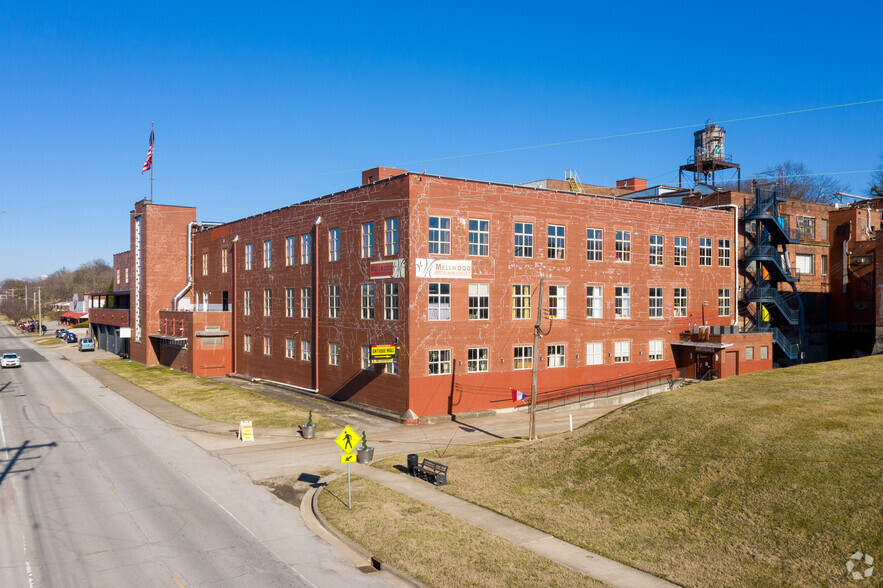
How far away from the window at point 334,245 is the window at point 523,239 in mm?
12483

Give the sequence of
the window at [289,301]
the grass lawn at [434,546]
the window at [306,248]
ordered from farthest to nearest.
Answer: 1. the window at [289,301]
2. the window at [306,248]
3. the grass lawn at [434,546]

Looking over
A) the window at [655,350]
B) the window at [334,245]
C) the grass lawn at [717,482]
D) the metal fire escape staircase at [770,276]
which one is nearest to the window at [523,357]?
the window at [655,350]

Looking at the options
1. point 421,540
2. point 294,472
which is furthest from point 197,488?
point 421,540

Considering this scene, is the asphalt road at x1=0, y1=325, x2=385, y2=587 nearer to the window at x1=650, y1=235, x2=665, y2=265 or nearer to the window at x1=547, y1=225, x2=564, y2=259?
the window at x1=547, y1=225, x2=564, y2=259

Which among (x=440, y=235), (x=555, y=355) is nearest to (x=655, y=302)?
(x=555, y=355)

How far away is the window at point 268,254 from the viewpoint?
53.7m

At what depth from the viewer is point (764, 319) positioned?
171ft

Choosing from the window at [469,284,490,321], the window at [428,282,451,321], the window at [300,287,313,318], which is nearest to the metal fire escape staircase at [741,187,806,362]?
the window at [469,284,490,321]

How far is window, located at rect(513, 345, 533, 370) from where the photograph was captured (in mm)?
40344

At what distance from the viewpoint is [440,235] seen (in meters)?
37.9

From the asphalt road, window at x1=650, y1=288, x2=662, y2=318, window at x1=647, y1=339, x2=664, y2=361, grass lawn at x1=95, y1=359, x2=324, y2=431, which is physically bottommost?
the asphalt road

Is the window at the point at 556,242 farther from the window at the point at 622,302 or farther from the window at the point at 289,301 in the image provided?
the window at the point at 289,301

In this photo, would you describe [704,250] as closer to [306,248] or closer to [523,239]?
[523,239]

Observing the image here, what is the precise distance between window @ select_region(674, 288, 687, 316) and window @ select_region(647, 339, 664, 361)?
9.05 ft
